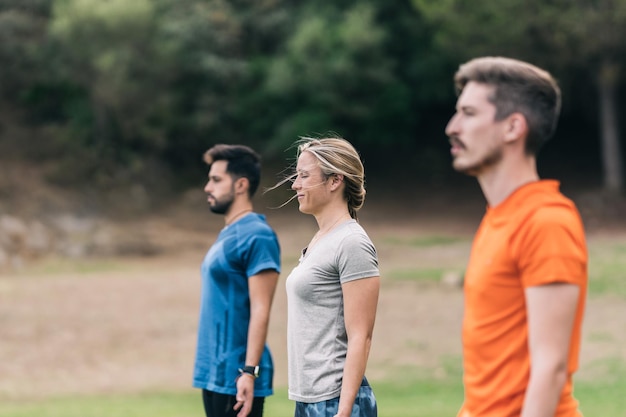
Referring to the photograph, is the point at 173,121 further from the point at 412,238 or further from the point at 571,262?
the point at 571,262

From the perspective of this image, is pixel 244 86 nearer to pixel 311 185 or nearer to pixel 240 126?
pixel 240 126

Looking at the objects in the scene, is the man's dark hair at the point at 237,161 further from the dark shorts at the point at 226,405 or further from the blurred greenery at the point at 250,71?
the blurred greenery at the point at 250,71

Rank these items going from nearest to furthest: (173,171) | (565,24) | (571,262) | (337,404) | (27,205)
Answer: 1. (571,262)
2. (337,404)
3. (565,24)
4. (27,205)
5. (173,171)

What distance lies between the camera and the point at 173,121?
31.2m

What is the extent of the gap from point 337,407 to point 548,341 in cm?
149

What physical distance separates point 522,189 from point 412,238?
23.4 metres

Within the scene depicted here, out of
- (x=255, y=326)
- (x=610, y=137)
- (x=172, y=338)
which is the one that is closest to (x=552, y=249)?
(x=255, y=326)

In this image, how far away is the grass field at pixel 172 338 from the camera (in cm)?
1134

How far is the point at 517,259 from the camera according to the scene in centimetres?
240

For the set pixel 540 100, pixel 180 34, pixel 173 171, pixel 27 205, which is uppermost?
pixel 180 34

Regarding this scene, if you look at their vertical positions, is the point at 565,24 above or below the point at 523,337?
above

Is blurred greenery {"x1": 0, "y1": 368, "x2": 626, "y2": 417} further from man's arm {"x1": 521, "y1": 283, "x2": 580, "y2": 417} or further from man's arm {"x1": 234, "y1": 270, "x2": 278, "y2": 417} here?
man's arm {"x1": 521, "y1": 283, "x2": 580, "y2": 417}

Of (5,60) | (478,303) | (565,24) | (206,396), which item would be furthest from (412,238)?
(478,303)

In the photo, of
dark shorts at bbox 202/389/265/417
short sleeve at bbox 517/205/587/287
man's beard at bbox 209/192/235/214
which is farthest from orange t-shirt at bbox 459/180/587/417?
man's beard at bbox 209/192/235/214
